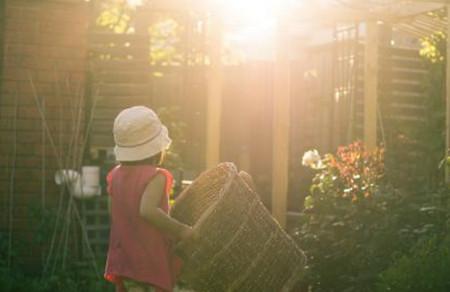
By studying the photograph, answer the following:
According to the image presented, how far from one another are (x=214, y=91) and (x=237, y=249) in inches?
164

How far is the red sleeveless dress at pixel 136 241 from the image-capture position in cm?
369

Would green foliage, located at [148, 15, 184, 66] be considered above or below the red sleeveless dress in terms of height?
above

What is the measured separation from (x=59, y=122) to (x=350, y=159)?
7.52 ft

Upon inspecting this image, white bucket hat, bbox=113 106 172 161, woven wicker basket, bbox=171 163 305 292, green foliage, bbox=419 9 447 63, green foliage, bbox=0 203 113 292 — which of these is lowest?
green foliage, bbox=0 203 113 292

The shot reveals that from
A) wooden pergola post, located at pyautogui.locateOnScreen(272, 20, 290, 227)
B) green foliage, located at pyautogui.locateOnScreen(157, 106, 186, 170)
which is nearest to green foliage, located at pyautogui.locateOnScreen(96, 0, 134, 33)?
green foliage, located at pyautogui.locateOnScreen(157, 106, 186, 170)

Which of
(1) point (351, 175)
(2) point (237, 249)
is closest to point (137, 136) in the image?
(2) point (237, 249)

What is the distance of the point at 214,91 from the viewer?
7.71 m

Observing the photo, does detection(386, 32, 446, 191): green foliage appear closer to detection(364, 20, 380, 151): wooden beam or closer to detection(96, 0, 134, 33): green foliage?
detection(364, 20, 380, 151): wooden beam

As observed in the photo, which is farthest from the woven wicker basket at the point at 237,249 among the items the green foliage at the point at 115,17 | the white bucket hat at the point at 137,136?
the green foliage at the point at 115,17

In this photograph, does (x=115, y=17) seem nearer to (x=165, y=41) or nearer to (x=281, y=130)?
(x=165, y=41)

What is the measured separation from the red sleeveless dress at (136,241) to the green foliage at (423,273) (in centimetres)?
168

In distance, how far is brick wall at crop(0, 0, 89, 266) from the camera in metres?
6.93

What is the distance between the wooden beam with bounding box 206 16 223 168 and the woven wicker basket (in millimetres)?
3867

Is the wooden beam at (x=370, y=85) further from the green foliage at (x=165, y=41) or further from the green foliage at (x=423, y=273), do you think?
the green foliage at (x=165, y=41)
